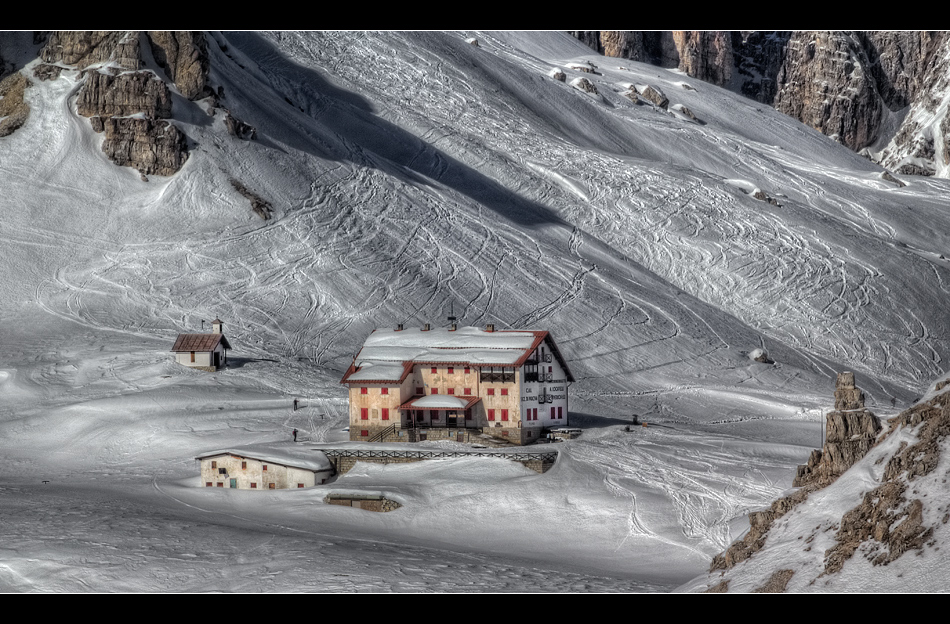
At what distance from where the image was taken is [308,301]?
104 m

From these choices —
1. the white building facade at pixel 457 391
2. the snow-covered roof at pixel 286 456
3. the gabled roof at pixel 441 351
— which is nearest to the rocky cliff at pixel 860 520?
the snow-covered roof at pixel 286 456

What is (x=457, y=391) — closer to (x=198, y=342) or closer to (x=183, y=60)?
(x=198, y=342)

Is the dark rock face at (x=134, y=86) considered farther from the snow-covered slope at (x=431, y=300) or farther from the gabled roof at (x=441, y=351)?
the gabled roof at (x=441, y=351)

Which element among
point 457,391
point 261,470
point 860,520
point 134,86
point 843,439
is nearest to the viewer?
point 860,520

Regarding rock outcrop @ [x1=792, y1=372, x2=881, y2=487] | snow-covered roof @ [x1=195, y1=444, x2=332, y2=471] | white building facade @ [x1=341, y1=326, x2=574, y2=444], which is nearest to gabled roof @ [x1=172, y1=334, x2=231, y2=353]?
white building facade @ [x1=341, y1=326, x2=574, y2=444]

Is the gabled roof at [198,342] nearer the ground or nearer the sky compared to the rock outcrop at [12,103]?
nearer the ground

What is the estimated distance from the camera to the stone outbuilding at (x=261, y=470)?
59594mm

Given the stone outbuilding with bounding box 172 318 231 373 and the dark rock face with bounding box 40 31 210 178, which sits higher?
the dark rock face with bounding box 40 31 210 178

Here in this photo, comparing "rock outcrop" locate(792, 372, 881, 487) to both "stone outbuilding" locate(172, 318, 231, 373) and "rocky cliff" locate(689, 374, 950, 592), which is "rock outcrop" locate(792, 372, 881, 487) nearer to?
"rocky cliff" locate(689, 374, 950, 592)

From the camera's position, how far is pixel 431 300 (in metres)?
107

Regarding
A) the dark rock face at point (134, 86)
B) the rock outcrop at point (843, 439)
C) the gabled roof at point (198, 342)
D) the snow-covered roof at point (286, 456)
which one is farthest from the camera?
the dark rock face at point (134, 86)

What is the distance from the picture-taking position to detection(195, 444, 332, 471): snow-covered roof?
59750 mm

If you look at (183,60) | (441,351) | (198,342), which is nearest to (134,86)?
(183,60)

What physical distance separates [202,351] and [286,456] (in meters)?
27.4
